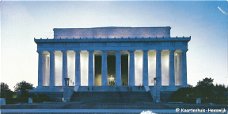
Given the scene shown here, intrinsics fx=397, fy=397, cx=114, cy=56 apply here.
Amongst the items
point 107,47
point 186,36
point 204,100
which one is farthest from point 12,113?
point 186,36

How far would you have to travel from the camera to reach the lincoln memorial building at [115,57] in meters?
69.2

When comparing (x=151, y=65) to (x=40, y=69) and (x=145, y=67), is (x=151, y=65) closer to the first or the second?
(x=145, y=67)

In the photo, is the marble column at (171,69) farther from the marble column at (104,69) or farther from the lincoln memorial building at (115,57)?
the marble column at (104,69)

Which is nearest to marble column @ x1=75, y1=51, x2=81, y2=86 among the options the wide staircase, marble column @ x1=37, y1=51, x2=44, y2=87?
marble column @ x1=37, y1=51, x2=44, y2=87

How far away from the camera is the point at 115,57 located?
7450 cm

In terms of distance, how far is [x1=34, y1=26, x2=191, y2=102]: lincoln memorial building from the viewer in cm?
6925

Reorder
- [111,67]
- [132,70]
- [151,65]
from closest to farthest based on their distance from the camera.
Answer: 1. [132,70]
2. [151,65]
3. [111,67]

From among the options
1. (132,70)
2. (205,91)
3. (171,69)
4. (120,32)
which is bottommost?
(205,91)

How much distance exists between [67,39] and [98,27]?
24.5ft

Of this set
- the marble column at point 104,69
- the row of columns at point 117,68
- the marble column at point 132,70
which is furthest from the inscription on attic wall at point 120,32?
the marble column at point 132,70

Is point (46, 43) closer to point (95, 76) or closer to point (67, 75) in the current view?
point (67, 75)

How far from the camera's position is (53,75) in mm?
71000

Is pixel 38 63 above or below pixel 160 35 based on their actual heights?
below

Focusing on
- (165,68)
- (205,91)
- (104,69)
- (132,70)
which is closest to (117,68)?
(104,69)
